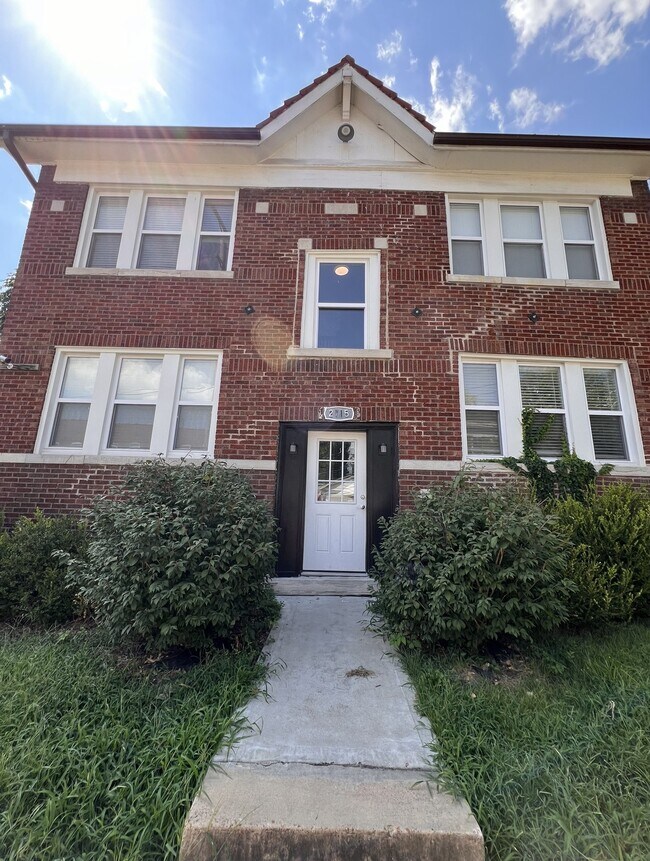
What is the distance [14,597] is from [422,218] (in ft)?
27.7

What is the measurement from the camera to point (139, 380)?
7.05 meters

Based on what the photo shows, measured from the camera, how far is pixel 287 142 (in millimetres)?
7676

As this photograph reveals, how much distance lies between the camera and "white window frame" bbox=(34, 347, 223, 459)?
671 cm

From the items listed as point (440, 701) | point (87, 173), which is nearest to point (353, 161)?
point (87, 173)

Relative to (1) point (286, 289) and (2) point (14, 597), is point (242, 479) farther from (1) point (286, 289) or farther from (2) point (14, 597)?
(1) point (286, 289)

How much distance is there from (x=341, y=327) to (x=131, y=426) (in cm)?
402

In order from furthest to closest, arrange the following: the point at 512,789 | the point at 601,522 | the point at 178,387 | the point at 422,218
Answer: the point at 422,218
the point at 178,387
the point at 601,522
the point at 512,789

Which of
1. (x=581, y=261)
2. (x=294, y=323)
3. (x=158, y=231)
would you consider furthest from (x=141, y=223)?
(x=581, y=261)

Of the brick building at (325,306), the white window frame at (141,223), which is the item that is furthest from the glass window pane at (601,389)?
the white window frame at (141,223)

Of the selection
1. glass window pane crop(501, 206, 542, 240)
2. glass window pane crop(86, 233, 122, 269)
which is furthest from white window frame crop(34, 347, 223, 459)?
glass window pane crop(501, 206, 542, 240)

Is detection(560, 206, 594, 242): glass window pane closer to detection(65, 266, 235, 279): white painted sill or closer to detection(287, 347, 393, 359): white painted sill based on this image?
detection(287, 347, 393, 359): white painted sill

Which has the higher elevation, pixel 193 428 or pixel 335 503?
pixel 193 428

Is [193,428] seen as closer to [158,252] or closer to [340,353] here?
[340,353]

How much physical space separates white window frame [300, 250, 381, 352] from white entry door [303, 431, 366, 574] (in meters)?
1.65
